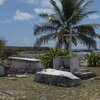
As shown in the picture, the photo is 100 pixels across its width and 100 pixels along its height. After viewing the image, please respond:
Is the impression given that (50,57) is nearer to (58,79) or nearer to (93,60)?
(93,60)

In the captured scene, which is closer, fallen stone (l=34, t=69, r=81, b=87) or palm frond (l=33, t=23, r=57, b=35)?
fallen stone (l=34, t=69, r=81, b=87)

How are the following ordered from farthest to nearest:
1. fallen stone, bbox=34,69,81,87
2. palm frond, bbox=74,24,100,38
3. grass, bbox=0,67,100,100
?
1. palm frond, bbox=74,24,100,38
2. fallen stone, bbox=34,69,81,87
3. grass, bbox=0,67,100,100

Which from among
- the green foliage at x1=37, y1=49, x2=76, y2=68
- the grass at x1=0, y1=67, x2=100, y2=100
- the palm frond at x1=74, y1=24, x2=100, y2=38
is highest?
the palm frond at x1=74, y1=24, x2=100, y2=38

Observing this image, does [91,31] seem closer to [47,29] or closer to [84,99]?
[47,29]

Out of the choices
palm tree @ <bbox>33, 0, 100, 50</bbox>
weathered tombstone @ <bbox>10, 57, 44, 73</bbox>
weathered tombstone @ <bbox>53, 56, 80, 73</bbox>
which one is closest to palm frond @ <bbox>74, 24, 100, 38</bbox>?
palm tree @ <bbox>33, 0, 100, 50</bbox>

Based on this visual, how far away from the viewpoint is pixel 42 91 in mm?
11781

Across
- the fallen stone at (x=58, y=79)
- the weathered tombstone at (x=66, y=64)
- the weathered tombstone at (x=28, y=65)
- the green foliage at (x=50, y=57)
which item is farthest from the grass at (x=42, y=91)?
the green foliage at (x=50, y=57)

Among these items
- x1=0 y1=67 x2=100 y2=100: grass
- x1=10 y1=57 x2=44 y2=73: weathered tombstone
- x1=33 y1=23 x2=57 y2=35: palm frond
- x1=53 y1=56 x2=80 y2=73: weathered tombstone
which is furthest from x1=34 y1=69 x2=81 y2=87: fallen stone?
x1=33 y1=23 x2=57 y2=35: palm frond

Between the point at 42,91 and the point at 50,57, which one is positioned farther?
the point at 50,57

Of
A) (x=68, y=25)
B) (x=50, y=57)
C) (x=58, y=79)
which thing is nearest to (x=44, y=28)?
(x=68, y=25)

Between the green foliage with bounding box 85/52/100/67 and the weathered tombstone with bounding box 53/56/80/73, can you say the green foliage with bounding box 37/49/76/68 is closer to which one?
the weathered tombstone with bounding box 53/56/80/73

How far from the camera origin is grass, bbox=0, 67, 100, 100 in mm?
10773

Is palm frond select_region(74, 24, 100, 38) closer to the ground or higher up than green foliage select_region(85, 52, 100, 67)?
higher up

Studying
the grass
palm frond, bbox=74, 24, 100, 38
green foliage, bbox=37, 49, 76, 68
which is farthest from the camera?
palm frond, bbox=74, 24, 100, 38
